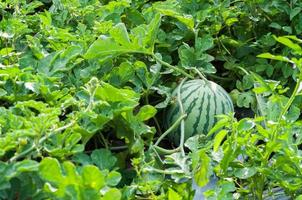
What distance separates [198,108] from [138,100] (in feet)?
1.03

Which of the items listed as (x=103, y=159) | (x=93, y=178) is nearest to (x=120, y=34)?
(x=103, y=159)

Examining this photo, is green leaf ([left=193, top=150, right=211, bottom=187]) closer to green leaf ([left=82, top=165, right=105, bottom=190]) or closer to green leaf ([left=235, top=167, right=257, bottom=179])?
green leaf ([left=235, top=167, right=257, bottom=179])

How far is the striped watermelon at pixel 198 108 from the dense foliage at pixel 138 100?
0.15 ft

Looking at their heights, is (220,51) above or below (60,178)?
below

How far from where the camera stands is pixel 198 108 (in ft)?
6.74

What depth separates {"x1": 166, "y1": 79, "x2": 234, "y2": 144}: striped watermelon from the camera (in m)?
2.04

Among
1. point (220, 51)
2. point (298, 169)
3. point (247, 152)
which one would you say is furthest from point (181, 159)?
point (220, 51)

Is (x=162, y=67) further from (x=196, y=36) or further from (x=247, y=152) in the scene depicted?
(x=247, y=152)

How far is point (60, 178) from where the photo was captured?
1260 millimetres

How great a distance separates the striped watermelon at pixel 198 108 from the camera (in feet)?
6.69

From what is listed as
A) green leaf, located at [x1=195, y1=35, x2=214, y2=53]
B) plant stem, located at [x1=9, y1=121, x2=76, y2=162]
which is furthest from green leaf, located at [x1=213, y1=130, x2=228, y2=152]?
green leaf, located at [x1=195, y1=35, x2=214, y2=53]

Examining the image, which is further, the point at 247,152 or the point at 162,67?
the point at 162,67

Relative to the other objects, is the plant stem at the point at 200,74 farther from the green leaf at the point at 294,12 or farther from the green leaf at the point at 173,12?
the green leaf at the point at 294,12

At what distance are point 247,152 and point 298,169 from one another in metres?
0.14
